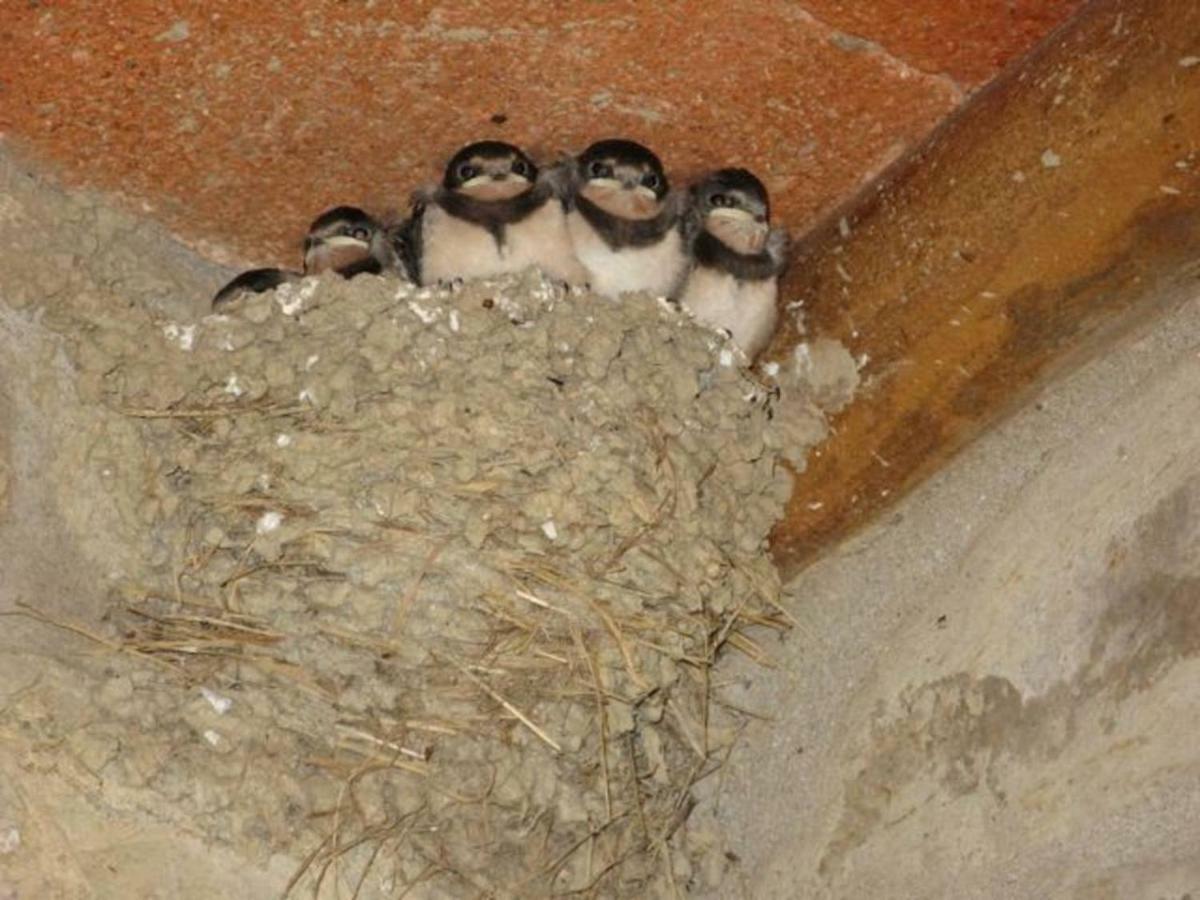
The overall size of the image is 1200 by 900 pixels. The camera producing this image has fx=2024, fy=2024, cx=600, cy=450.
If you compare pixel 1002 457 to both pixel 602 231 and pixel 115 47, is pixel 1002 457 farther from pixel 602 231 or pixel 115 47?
pixel 115 47

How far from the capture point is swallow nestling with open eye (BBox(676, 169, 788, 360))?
172 inches

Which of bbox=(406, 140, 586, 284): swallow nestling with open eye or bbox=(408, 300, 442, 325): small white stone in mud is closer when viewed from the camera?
bbox=(408, 300, 442, 325): small white stone in mud

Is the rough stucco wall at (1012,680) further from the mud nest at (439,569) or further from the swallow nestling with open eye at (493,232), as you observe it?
the swallow nestling with open eye at (493,232)

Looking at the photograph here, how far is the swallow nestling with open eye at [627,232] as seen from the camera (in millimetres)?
4418

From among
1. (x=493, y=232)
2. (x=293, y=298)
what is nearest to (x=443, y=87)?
(x=493, y=232)

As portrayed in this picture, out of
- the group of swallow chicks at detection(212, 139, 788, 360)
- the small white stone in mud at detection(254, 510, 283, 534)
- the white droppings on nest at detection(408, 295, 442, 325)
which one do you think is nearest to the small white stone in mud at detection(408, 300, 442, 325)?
the white droppings on nest at detection(408, 295, 442, 325)

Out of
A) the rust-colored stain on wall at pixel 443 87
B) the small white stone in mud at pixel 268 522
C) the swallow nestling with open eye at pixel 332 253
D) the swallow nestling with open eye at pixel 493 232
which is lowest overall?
the small white stone in mud at pixel 268 522

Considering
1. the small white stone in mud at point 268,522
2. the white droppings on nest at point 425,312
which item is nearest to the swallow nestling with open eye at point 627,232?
the white droppings on nest at point 425,312

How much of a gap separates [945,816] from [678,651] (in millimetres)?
720

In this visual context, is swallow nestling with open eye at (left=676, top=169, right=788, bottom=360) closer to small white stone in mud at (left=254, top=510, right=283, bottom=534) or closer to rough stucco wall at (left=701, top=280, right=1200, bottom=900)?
rough stucco wall at (left=701, top=280, right=1200, bottom=900)

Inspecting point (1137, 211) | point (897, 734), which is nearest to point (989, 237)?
point (1137, 211)

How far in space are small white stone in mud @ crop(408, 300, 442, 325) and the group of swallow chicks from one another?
0.52 feet

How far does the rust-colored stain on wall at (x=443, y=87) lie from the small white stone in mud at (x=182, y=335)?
1.01 ft

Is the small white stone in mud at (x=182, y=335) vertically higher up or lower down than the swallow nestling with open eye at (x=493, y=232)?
lower down
